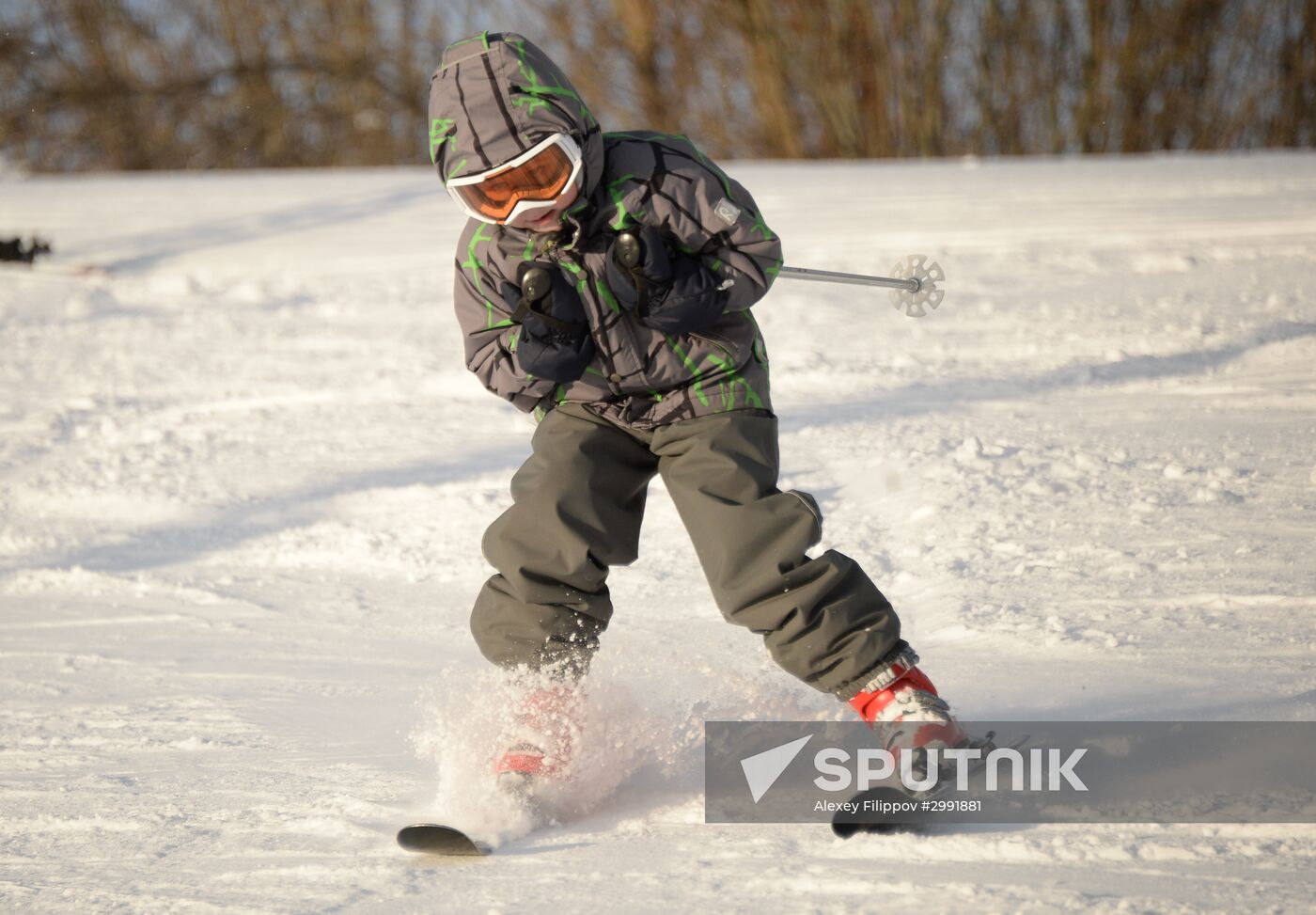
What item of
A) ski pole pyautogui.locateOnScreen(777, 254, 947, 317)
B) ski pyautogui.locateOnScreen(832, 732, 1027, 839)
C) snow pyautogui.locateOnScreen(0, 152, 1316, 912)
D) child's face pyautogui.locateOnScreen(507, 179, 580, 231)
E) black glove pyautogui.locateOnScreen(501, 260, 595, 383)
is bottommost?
snow pyautogui.locateOnScreen(0, 152, 1316, 912)

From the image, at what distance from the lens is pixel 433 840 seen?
2.24 meters

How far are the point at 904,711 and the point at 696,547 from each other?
0.47 m

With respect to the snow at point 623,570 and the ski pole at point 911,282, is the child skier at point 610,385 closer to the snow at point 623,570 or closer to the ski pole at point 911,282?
the snow at point 623,570

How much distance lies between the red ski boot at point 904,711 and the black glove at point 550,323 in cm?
78

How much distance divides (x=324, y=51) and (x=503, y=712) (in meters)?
19.0

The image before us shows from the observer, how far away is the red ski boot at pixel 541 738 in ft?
7.97

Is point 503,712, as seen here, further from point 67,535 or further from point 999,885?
point 67,535

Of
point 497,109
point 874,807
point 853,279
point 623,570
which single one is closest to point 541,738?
point 874,807

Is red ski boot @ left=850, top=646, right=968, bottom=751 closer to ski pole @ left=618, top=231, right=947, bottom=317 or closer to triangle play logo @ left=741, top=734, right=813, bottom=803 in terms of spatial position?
triangle play logo @ left=741, top=734, right=813, bottom=803

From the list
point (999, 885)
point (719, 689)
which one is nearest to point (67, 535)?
point (719, 689)

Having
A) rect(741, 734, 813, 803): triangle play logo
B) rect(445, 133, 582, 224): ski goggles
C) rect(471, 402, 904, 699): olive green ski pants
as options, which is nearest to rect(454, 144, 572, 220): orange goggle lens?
rect(445, 133, 582, 224): ski goggles

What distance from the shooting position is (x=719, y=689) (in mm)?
3020

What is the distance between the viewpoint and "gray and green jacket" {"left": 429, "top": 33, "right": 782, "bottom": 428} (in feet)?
7.68

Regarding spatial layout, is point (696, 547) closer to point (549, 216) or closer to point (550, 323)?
point (550, 323)
